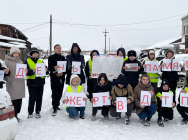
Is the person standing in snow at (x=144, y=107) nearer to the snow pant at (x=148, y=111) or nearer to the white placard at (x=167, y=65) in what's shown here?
the snow pant at (x=148, y=111)

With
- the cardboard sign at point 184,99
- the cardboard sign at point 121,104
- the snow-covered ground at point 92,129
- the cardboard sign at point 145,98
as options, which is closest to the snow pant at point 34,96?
the snow-covered ground at point 92,129

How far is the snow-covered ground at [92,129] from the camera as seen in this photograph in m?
3.85

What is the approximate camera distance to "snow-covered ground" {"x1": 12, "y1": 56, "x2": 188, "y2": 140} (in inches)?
152

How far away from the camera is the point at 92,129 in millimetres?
4254

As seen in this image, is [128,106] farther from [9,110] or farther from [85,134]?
[9,110]

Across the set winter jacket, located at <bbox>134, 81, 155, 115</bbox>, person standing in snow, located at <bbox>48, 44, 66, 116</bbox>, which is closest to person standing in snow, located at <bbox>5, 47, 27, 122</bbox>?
person standing in snow, located at <bbox>48, 44, 66, 116</bbox>

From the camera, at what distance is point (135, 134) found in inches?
158

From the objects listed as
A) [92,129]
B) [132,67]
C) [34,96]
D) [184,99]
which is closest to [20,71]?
[34,96]

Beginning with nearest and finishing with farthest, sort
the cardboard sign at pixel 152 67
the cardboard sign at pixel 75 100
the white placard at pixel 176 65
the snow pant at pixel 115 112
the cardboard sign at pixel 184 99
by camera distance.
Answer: the cardboard sign at pixel 184 99 < the snow pant at pixel 115 112 < the cardboard sign at pixel 75 100 < the white placard at pixel 176 65 < the cardboard sign at pixel 152 67

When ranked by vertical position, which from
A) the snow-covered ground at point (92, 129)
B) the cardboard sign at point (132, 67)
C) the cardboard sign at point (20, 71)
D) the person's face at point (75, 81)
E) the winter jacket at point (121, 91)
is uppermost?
the cardboard sign at point (132, 67)

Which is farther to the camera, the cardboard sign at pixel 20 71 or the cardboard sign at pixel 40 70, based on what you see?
the cardboard sign at pixel 40 70

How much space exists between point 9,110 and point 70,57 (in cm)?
273

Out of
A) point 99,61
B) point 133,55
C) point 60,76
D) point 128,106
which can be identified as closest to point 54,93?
point 60,76

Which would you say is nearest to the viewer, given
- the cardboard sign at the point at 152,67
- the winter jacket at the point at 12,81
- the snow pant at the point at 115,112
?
the winter jacket at the point at 12,81
